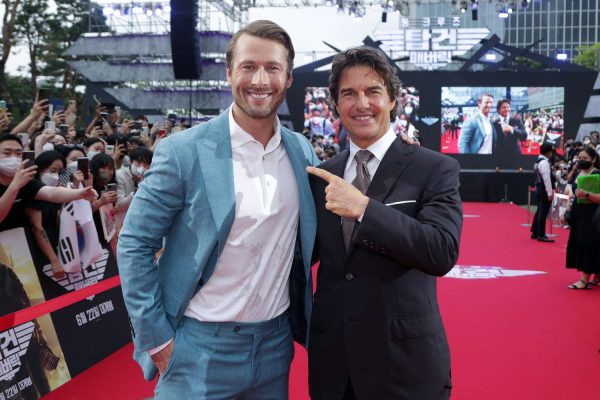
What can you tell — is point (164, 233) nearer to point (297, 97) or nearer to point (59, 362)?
point (59, 362)

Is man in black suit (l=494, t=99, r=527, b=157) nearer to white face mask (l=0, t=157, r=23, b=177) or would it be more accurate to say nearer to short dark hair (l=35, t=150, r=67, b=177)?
short dark hair (l=35, t=150, r=67, b=177)

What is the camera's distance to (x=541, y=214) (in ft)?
36.1

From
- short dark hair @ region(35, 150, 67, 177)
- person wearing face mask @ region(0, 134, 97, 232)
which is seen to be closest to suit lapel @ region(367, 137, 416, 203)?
person wearing face mask @ region(0, 134, 97, 232)

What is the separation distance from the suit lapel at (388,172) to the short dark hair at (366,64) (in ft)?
0.80

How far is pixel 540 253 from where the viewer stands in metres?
9.84

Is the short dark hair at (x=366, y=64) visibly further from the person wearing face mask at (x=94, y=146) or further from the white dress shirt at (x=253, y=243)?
the person wearing face mask at (x=94, y=146)

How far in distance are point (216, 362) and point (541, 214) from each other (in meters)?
10.2

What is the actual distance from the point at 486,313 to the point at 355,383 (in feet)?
14.5

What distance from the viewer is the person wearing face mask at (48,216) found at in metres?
4.14

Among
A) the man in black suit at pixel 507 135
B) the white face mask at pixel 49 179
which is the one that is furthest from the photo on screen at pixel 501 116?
the white face mask at pixel 49 179

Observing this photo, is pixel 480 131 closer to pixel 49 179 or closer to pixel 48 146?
pixel 48 146

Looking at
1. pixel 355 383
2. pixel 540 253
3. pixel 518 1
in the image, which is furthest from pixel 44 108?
pixel 518 1

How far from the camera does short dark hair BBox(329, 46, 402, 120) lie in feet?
6.73

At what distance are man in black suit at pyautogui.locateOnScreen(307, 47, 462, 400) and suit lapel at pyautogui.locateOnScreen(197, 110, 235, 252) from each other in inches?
11.2
